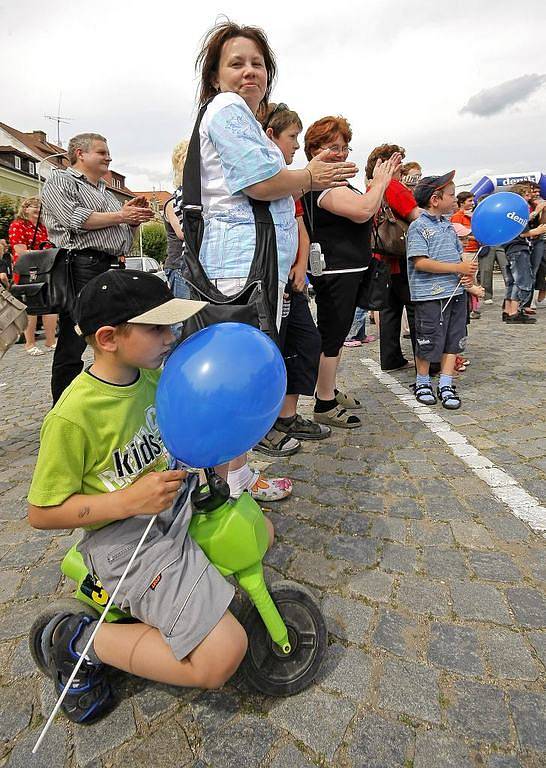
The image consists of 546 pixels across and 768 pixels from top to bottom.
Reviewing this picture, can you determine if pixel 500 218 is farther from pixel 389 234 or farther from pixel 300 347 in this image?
pixel 300 347

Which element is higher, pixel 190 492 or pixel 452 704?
pixel 190 492

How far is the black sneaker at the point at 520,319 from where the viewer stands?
8.48 meters

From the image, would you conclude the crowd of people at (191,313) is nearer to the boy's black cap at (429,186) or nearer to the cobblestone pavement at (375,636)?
the boy's black cap at (429,186)

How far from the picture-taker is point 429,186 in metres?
4.34

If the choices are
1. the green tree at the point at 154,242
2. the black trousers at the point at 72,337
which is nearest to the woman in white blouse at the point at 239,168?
the black trousers at the point at 72,337

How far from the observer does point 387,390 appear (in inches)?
199

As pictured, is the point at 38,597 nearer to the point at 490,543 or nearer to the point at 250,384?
the point at 250,384

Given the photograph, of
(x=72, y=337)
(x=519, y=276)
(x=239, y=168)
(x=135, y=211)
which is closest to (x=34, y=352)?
(x=72, y=337)

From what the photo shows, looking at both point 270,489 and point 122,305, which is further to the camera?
point 270,489

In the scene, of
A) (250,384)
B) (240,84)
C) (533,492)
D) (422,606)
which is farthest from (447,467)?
(240,84)

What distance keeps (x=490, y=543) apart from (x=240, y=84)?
2.32 metres

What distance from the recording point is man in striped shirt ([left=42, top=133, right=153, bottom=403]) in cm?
354

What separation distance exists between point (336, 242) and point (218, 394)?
260cm

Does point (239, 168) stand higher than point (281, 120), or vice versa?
point (281, 120)
